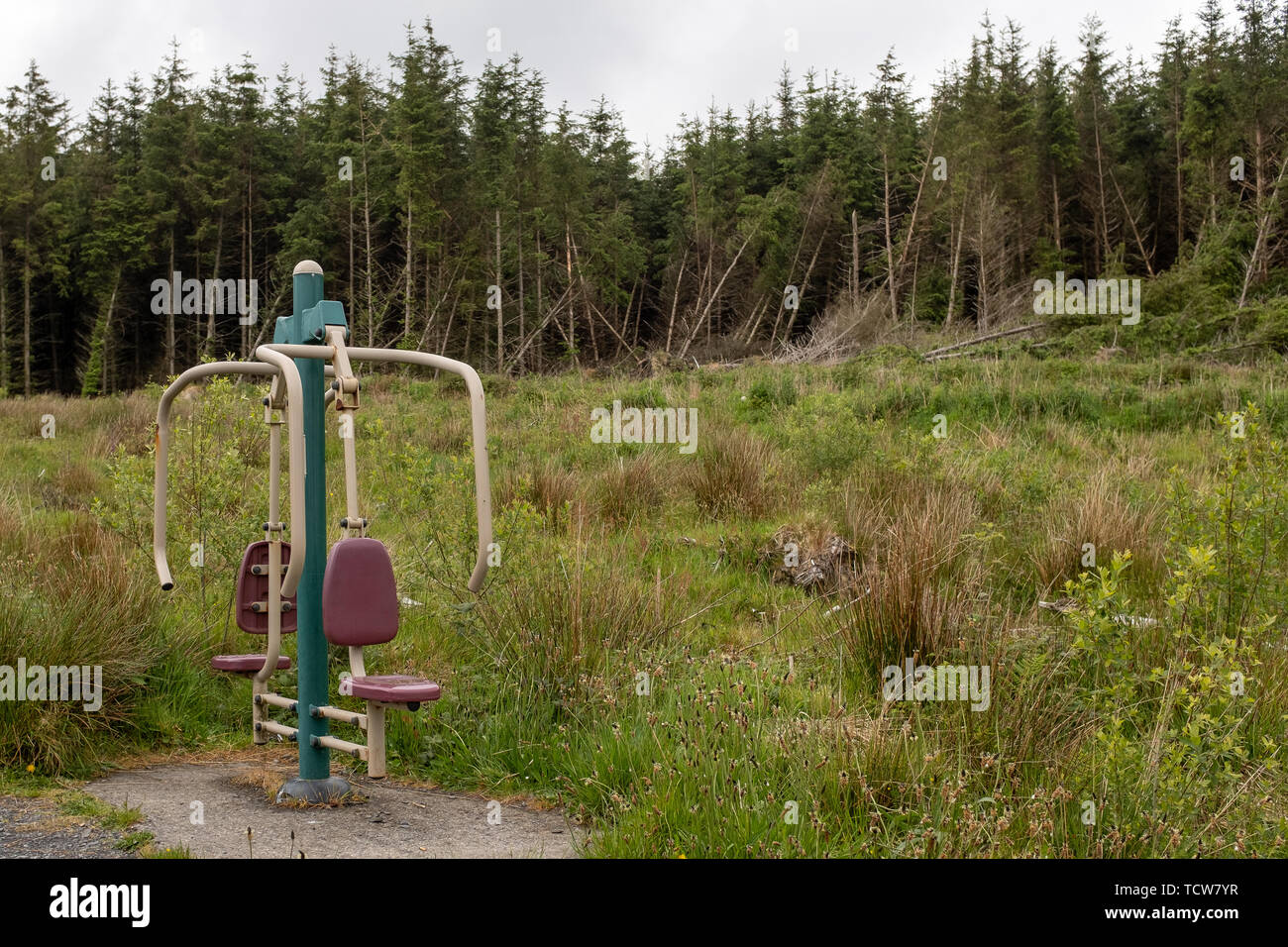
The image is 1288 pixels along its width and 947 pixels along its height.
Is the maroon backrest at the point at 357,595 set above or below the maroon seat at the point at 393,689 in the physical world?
above

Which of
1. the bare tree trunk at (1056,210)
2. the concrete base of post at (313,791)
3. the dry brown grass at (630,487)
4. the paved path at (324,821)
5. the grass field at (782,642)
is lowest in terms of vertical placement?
the paved path at (324,821)

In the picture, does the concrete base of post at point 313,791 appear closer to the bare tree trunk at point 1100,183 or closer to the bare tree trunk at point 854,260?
the bare tree trunk at point 854,260

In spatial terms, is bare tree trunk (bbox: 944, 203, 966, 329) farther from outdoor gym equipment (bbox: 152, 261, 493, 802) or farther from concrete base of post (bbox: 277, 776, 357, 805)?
concrete base of post (bbox: 277, 776, 357, 805)

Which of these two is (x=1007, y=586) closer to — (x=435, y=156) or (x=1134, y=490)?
(x=1134, y=490)

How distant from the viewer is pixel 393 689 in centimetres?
372

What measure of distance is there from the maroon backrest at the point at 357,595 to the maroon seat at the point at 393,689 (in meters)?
0.15

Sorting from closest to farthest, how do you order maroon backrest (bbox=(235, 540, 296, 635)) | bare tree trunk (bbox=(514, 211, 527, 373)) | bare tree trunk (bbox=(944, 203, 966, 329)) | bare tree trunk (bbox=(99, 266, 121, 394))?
maroon backrest (bbox=(235, 540, 296, 635)) < bare tree trunk (bbox=(514, 211, 527, 373)) < bare tree trunk (bbox=(944, 203, 966, 329)) < bare tree trunk (bbox=(99, 266, 121, 394))

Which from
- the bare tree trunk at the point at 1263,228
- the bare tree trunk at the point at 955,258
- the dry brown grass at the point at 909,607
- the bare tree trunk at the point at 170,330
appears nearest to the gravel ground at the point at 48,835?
the dry brown grass at the point at 909,607

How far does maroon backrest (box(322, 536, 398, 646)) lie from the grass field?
3.51 ft

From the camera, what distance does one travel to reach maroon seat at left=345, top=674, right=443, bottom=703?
3701 millimetres

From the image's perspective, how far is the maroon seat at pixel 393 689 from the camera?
3.70 metres

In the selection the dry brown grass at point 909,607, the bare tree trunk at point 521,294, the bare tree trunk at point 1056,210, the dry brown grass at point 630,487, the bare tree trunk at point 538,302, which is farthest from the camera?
the bare tree trunk at point 1056,210

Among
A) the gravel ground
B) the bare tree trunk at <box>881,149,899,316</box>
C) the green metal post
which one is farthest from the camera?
the bare tree trunk at <box>881,149,899,316</box>

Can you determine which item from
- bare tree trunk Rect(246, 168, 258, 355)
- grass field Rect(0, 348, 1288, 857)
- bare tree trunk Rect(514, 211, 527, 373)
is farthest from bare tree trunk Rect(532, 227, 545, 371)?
grass field Rect(0, 348, 1288, 857)
